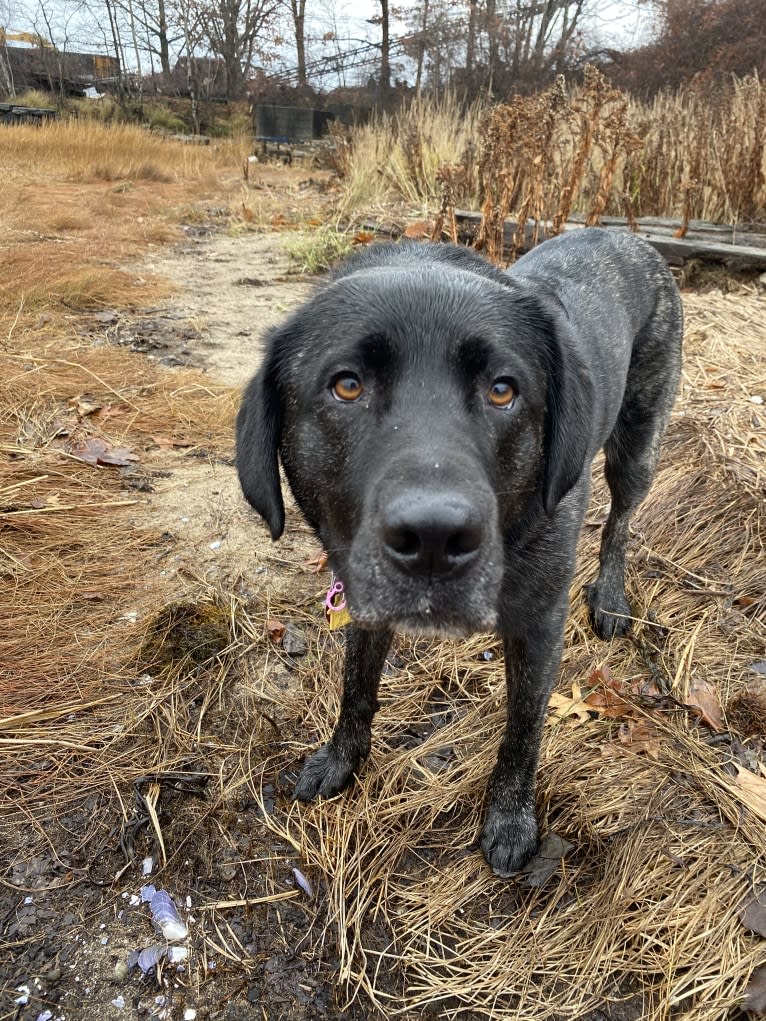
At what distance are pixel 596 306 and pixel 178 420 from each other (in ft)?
9.75

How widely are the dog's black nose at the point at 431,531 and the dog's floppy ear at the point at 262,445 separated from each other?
2.15 feet

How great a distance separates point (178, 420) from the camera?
4.73 m

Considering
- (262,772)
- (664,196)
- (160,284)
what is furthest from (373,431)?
(664,196)

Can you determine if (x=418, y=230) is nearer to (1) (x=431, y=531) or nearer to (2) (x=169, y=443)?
(2) (x=169, y=443)

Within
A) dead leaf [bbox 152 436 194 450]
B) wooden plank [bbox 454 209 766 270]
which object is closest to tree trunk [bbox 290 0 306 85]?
wooden plank [bbox 454 209 766 270]

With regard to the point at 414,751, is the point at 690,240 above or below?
above

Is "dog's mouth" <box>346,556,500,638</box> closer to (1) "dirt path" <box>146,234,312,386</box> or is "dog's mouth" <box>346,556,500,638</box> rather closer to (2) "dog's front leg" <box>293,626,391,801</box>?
(2) "dog's front leg" <box>293,626,391,801</box>

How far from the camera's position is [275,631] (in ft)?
10.1

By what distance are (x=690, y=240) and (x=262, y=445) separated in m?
7.13

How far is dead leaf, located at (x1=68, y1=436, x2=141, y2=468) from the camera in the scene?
409cm

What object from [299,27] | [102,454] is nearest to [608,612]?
[102,454]

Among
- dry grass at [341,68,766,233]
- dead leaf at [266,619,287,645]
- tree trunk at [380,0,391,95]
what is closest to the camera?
dead leaf at [266,619,287,645]

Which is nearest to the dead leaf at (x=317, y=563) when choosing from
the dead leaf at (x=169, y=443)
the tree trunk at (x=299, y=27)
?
the dead leaf at (x=169, y=443)

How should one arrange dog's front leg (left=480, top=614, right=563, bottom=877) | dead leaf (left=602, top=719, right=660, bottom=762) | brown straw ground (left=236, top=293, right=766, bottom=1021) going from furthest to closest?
dead leaf (left=602, top=719, right=660, bottom=762), dog's front leg (left=480, top=614, right=563, bottom=877), brown straw ground (left=236, top=293, right=766, bottom=1021)
